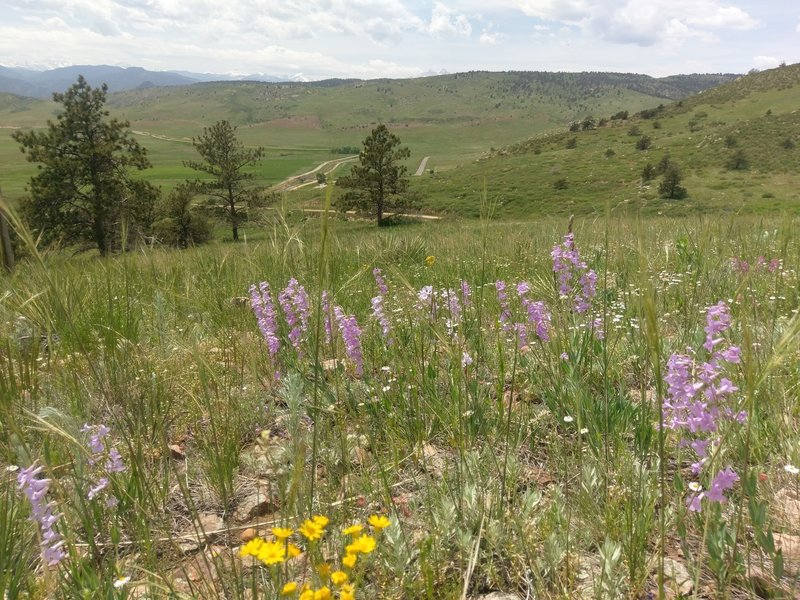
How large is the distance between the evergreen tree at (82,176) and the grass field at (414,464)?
81.5ft

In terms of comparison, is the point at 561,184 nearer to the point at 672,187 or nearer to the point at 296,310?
the point at 672,187

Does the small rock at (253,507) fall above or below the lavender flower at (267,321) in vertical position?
below

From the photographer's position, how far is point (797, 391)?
2768 mm

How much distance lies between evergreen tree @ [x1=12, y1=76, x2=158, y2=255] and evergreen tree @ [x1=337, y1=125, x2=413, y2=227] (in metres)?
16.1

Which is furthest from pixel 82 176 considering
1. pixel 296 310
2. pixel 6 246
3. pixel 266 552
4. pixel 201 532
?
pixel 266 552

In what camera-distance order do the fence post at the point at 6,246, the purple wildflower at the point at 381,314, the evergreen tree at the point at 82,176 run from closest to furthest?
1. the purple wildflower at the point at 381,314
2. the fence post at the point at 6,246
3. the evergreen tree at the point at 82,176

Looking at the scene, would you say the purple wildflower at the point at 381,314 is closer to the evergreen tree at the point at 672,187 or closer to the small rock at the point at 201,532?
the small rock at the point at 201,532

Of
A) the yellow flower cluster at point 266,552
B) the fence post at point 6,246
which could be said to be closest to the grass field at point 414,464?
the yellow flower cluster at point 266,552

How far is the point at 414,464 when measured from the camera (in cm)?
247

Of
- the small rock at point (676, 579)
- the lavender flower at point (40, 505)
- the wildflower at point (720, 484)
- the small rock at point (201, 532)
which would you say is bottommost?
the small rock at point (201, 532)

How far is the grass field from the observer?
1.66 m

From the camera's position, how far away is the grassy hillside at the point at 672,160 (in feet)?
132

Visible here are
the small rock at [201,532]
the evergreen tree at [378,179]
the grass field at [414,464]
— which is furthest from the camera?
the evergreen tree at [378,179]

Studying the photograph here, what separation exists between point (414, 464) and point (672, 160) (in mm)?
54815
